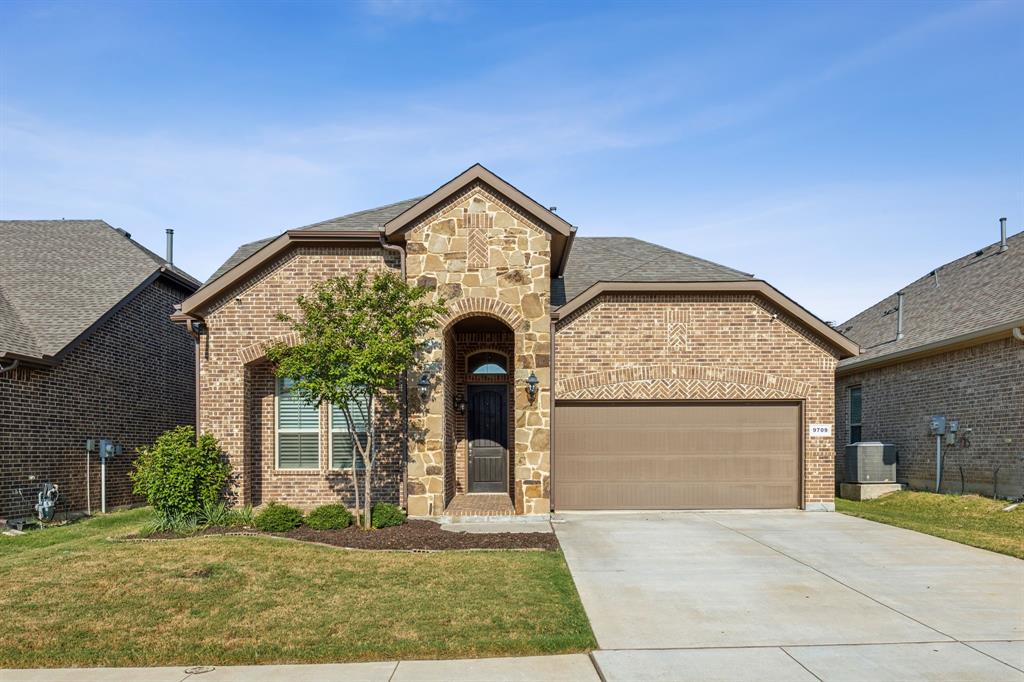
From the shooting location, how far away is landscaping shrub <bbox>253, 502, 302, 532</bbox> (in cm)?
1166

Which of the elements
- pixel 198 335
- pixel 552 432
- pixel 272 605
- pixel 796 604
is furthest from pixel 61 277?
pixel 796 604

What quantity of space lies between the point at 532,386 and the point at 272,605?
657 centimetres

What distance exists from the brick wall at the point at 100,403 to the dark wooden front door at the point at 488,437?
8.13 meters

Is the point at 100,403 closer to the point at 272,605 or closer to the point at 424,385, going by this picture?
the point at 424,385

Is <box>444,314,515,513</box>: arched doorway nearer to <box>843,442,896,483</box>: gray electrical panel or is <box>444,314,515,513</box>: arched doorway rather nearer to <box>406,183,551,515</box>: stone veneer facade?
<box>406,183,551,515</box>: stone veneer facade

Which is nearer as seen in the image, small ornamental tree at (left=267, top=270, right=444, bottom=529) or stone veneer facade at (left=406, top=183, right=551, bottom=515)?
small ornamental tree at (left=267, top=270, right=444, bottom=529)

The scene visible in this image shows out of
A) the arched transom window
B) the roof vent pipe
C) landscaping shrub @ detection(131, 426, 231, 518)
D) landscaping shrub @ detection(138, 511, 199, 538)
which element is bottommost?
landscaping shrub @ detection(138, 511, 199, 538)

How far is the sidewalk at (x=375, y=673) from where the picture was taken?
5.65m

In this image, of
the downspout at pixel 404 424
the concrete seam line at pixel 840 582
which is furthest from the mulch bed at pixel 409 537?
the concrete seam line at pixel 840 582

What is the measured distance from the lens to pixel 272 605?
760 centimetres

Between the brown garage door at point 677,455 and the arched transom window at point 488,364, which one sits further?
the arched transom window at point 488,364

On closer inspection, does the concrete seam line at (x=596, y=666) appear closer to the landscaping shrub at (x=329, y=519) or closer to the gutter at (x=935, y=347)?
the landscaping shrub at (x=329, y=519)

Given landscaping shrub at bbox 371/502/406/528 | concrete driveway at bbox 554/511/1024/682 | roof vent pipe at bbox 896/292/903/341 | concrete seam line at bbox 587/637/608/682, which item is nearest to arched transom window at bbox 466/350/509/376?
landscaping shrub at bbox 371/502/406/528

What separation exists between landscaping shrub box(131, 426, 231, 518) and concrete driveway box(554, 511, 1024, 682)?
648 cm
